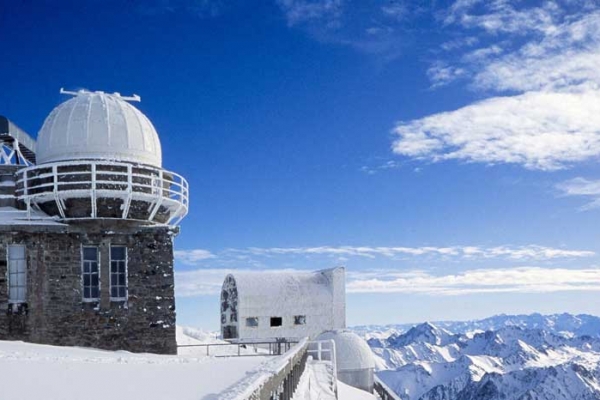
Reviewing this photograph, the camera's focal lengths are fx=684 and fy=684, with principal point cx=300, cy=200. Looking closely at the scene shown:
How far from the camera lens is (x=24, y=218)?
78.0 ft

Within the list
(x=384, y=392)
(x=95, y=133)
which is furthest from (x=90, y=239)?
(x=384, y=392)

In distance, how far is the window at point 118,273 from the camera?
2427 cm

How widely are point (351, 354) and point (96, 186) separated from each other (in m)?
15.9

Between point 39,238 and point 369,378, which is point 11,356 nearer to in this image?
point 39,238

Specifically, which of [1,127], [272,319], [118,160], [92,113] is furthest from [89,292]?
[272,319]

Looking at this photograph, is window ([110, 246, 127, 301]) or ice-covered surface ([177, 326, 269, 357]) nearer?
window ([110, 246, 127, 301])

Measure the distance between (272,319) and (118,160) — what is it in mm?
20813

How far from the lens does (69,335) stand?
23.5 m

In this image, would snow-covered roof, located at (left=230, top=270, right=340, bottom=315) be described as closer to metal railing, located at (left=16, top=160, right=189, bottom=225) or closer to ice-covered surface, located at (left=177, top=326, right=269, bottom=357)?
ice-covered surface, located at (left=177, top=326, right=269, bottom=357)

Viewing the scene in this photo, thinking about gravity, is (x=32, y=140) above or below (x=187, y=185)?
above

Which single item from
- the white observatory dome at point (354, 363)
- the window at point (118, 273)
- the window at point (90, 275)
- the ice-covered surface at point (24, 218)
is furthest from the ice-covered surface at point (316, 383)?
the white observatory dome at point (354, 363)

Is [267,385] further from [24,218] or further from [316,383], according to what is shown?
[24,218]

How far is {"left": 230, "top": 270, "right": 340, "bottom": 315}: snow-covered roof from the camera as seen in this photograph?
4303 cm

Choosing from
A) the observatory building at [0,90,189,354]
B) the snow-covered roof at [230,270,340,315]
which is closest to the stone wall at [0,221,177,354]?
the observatory building at [0,90,189,354]
